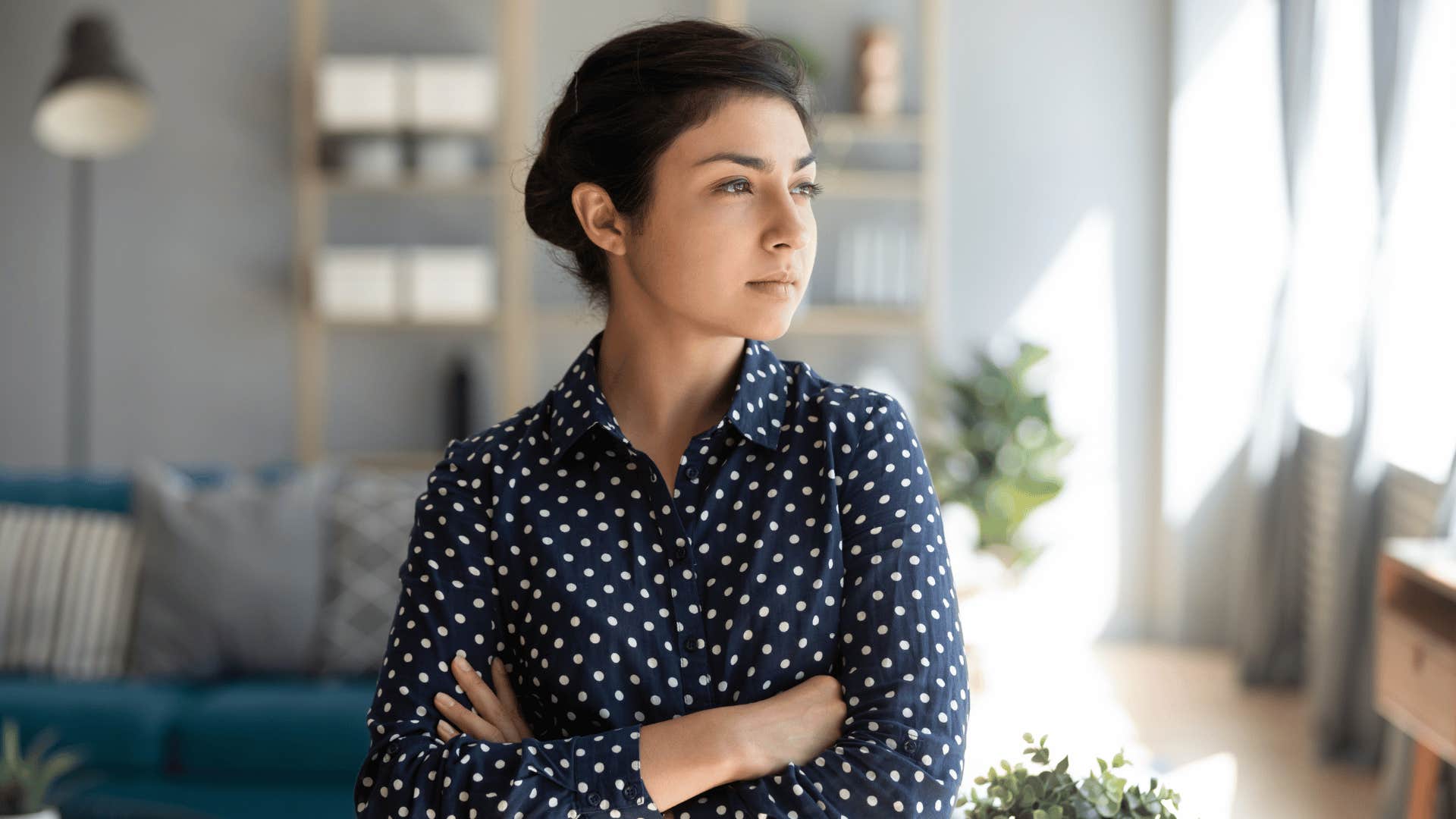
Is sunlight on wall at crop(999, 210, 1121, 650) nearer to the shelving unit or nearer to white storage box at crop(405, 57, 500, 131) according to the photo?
the shelving unit

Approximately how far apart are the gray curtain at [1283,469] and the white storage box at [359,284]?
10.5 feet

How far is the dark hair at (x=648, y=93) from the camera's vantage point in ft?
4.37

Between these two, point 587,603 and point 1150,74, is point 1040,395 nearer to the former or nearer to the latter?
point 1150,74

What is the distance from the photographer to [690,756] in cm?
125

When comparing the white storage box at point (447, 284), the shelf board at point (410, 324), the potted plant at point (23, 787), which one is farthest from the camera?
the shelf board at point (410, 324)

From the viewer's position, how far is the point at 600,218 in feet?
4.62

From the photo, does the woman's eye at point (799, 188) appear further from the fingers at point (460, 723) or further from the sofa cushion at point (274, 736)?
the sofa cushion at point (274, 736)

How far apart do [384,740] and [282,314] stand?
446 centimetres

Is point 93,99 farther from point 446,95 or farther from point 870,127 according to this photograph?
point 870,127

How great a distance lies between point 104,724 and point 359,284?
2.33 metres

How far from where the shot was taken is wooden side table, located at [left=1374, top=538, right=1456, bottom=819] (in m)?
2.66

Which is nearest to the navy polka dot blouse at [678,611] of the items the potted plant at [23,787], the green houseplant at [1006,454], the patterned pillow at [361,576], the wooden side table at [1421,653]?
the potted plant at [23,787]

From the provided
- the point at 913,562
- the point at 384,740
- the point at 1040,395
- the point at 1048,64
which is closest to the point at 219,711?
the point at 384,740

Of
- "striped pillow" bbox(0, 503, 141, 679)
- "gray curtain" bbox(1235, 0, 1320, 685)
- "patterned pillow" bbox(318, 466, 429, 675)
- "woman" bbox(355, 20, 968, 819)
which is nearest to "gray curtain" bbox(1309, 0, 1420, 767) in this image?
"gray curtain" bbox(1235, 0, 1320, 685)
